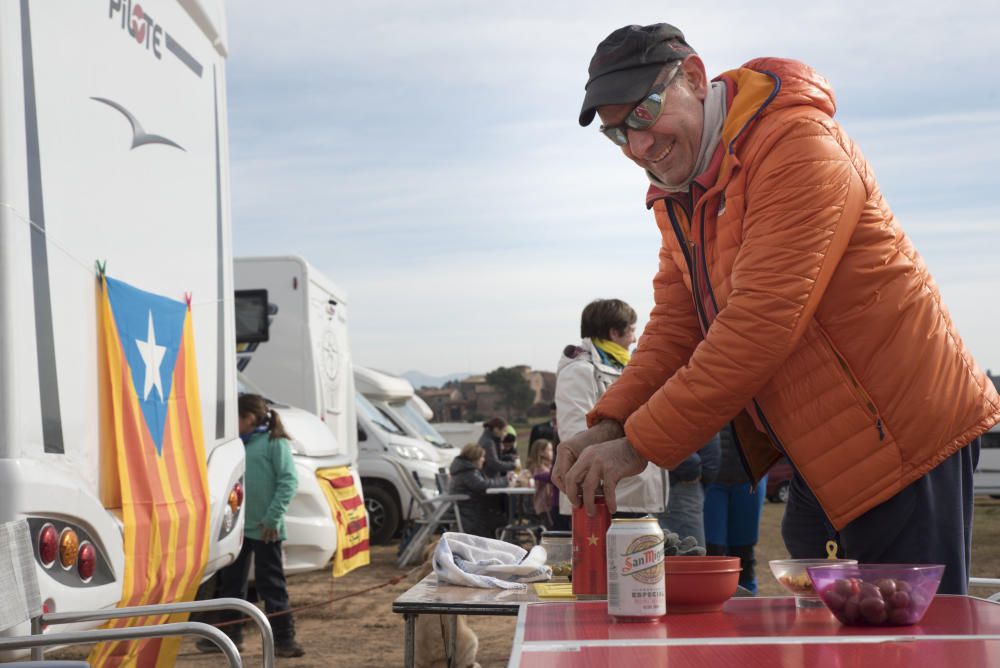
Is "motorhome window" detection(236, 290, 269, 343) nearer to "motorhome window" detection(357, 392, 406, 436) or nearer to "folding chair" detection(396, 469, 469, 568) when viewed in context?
"folding chair" detection(396, 469, 469, 568)

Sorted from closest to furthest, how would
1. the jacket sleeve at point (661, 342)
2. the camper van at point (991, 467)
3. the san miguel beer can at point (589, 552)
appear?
the san miguel beer can at point (589, 552) < the jacket sleeve at point (661, 342) < the camper van at point (991, 467)

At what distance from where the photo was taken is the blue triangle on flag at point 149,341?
3775 millimetres

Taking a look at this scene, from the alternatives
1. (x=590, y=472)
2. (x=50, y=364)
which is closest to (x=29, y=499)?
(x=50, y=364)

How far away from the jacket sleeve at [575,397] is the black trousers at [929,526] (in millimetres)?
3108

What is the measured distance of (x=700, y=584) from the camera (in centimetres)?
209

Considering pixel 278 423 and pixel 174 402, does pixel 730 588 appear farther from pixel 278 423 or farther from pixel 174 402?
pixel 278 423

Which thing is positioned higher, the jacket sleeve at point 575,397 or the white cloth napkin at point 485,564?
the jacket sleeve at point 575,397

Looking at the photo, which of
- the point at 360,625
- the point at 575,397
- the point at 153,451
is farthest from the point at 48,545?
the point at 360,625

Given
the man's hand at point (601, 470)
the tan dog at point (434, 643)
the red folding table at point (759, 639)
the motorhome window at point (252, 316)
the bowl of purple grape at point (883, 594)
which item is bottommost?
the tan dog at point (434, 643)

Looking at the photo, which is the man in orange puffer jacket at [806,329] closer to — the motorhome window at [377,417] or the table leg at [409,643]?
the table leg at [409,643]

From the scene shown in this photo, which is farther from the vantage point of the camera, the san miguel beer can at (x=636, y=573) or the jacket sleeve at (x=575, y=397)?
the jacket sleeve at (x=575, y=397)

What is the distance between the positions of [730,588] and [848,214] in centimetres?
71

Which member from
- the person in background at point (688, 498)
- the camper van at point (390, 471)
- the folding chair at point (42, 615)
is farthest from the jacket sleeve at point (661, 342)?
the camper van at point (390, 471)

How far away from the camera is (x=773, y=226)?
220 centimetres
